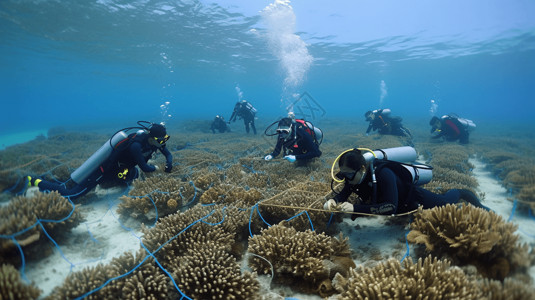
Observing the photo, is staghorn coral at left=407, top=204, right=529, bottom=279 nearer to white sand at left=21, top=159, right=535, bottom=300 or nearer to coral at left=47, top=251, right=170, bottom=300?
white sand at left=21, top=159, right=535, bottom=300

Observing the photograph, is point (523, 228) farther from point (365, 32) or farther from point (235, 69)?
point (235, 69)

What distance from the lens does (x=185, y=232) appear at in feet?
13.1

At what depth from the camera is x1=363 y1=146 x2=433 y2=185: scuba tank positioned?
420 cm

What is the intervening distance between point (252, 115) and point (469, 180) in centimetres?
1453

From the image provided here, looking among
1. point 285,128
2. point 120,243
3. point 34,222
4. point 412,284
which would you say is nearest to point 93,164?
point 34,222

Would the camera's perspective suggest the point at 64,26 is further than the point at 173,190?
Yes

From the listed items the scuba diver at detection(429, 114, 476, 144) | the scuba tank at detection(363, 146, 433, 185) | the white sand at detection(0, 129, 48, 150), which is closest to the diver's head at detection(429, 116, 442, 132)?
the scuba diver at detection(429, 114, 476, 144)

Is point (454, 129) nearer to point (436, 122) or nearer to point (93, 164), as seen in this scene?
point (436, 122)

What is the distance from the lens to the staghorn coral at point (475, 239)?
2.72m

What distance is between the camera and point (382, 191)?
12.1ft

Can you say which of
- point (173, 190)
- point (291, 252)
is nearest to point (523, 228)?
point (291, 252)

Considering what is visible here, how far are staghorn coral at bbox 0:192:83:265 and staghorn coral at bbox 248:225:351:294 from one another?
3428 millimetres

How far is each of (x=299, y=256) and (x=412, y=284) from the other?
1.46 meters

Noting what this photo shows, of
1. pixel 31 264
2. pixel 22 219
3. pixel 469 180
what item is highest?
pixel 22 219
